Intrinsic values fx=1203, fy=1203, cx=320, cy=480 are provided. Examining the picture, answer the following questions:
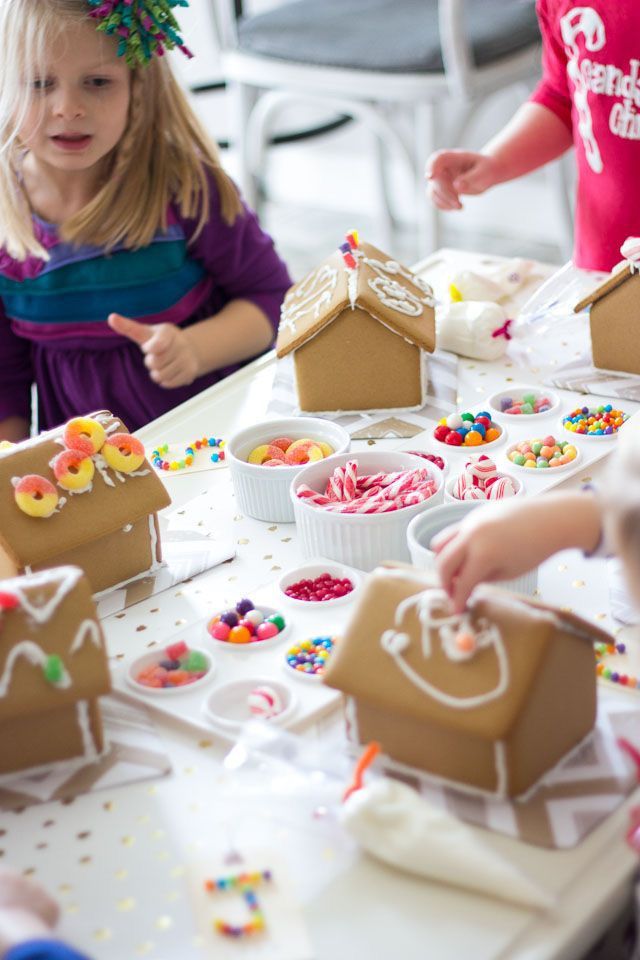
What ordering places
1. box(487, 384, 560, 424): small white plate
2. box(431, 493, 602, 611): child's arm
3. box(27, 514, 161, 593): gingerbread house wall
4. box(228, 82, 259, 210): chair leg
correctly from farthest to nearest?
box(228, 82, 259, 210): chair leg, box(487, 384, 560, 424): small white plate, box(27, 514, 161, 593): gingerbread house wall, box(431, 493, 602, 611): child's arm

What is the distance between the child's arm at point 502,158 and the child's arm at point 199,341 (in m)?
0.30

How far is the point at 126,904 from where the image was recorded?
0.73 metres

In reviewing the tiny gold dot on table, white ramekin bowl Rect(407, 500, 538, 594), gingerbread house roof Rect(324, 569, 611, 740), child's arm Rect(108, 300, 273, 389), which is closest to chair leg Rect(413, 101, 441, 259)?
child's arm Rect(108, 300, 273, 389)

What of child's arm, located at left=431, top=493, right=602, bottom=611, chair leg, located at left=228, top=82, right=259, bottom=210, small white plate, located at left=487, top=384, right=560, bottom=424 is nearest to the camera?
child's arm, located at left=431, top=493, right=602, bottom=611

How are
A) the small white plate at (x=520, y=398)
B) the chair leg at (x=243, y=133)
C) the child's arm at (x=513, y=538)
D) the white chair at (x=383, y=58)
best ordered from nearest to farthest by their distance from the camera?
the child's arm at (x=513, y=538)
the small white plate at (x=520, y=398)
the white chair at (x=383, y=58)
the chair leg at (x=243, y=133)

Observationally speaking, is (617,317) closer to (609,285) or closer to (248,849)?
(609,285)

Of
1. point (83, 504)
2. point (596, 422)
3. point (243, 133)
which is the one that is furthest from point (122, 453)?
point (243, 133)

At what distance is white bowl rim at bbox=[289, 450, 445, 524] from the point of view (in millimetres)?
1024

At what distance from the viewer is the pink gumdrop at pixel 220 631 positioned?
3.16 feet

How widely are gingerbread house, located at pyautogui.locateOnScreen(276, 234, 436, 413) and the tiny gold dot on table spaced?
702mm

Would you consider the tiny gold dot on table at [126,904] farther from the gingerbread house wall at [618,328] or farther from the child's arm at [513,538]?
the gingerbread house wall at [618,328]

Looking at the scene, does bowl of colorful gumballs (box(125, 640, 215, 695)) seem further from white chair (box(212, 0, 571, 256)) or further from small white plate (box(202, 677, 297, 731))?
white chair (box(212, 0, 571, 256))

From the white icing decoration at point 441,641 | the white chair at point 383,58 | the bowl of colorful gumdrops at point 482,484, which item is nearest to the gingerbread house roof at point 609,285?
the bowl of colorful gumdrops at point 482,484

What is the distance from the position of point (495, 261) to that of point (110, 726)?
3.29ft
